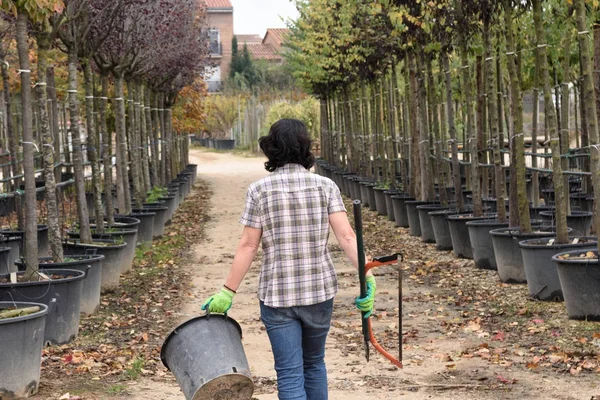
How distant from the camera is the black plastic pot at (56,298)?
805 centimetres

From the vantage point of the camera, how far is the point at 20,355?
21.6 ft

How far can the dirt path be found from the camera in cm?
668

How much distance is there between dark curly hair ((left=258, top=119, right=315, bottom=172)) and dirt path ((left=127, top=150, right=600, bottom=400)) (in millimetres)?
2040

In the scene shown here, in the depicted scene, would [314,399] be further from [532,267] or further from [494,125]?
[494,125]

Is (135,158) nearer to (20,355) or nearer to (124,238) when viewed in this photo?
(124,238)

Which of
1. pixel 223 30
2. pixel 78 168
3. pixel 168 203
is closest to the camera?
pixel 78 168

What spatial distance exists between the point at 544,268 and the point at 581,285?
1.17 metres

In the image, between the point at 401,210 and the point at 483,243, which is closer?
the point at 483,243

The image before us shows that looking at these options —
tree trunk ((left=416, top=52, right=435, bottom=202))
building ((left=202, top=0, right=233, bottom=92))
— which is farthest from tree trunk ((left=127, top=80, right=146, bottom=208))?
building ((left=202, top=0, right=233, bottom=92))

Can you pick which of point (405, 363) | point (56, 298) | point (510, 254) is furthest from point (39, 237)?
point (405, 363)

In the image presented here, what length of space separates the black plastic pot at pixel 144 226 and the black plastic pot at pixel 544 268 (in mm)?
7269

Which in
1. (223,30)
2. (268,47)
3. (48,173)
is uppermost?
(223,30)

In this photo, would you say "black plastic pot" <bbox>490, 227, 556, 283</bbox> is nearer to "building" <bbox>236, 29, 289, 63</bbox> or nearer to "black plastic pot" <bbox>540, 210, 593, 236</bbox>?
"black plastic pot" <bbox>540, 210, 593, 236</bbox>

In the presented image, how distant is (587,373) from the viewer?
6.95 metres
